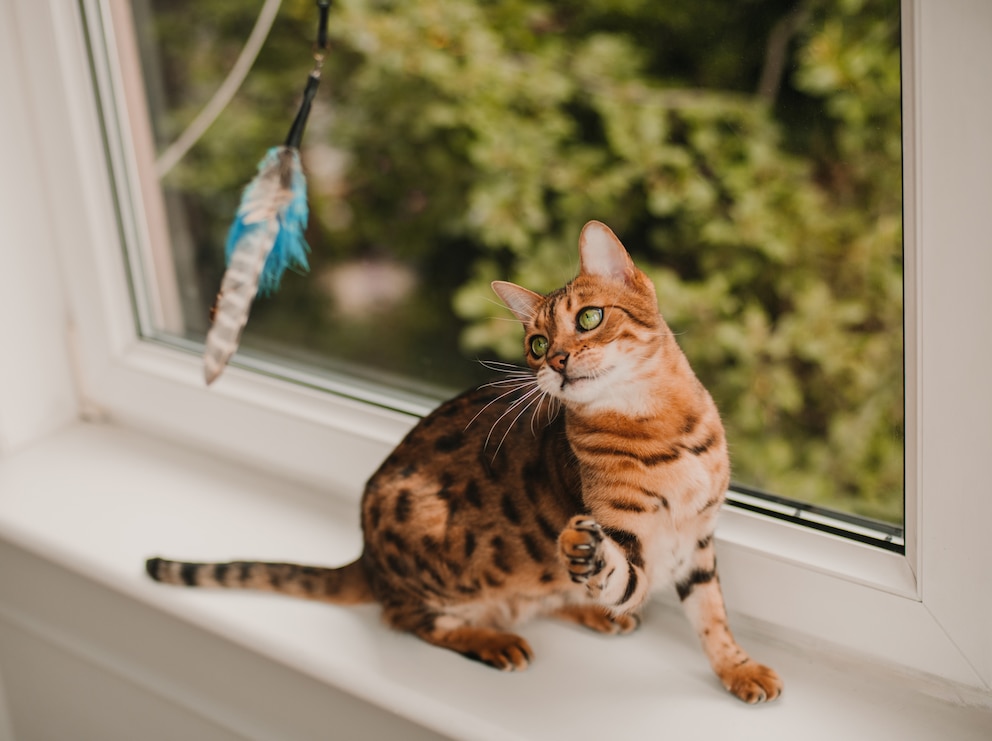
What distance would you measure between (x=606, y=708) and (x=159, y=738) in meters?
0.59

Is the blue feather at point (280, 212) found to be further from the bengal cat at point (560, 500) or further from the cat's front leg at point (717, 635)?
the cat's front leg at point (717, 635)

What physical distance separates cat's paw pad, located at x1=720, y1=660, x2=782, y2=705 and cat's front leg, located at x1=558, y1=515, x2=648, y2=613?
6.0 inches

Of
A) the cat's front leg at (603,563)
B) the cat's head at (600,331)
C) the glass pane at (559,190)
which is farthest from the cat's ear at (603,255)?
the glass pane at (559,190)

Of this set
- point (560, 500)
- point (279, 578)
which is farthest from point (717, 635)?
point (279, 578)

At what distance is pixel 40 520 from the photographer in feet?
3.60

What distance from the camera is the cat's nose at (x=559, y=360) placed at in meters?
0.70

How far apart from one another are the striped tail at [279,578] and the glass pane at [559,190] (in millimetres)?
290

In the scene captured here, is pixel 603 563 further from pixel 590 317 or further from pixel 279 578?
pixel 279 578

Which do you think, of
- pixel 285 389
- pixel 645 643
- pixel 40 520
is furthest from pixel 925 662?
pixel 40 520

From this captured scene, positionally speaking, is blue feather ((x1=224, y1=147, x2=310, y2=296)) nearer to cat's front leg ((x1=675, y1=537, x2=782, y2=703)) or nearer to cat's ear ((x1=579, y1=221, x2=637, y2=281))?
cat's ear ((x1=579, y1=221, x2=637, y2=281))

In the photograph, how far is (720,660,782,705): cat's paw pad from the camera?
0.80 m

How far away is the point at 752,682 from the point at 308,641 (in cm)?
43

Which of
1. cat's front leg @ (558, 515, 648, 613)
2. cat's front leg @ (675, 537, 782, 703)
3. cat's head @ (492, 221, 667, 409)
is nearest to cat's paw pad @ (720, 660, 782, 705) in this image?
cat's front leg @ (675, 537, 782, 703)

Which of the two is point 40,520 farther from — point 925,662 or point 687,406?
point 925,662
